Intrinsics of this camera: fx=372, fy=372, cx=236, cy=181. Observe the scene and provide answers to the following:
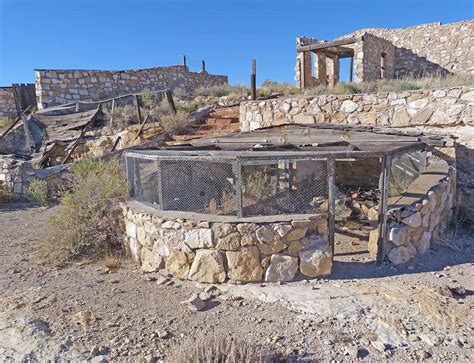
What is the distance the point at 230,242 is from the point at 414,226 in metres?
2.57

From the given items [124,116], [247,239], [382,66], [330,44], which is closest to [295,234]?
[247,239]

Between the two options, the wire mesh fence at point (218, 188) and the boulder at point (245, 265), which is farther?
the wire mesh fence at point (218, 188)

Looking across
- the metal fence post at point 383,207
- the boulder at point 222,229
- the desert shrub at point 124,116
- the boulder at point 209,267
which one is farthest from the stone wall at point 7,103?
the metal fence post at point 383,207

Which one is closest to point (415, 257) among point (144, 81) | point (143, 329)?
point (143, 329)

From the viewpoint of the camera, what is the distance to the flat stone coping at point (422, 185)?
17.0 ft

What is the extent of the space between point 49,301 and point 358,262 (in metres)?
3.70

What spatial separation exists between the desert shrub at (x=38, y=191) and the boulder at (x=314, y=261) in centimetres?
637

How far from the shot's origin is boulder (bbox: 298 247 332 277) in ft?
14.4

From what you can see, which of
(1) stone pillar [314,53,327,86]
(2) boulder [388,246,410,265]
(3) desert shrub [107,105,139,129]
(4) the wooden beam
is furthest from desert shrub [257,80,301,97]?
(2) boulder [388,246,410,265]

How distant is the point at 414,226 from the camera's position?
5012mm

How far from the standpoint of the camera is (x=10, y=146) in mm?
12344

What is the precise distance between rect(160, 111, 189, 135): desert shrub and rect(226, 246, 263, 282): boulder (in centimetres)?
729

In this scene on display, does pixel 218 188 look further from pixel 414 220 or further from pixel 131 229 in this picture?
pixel 414 220

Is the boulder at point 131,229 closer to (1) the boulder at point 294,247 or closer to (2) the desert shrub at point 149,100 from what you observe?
(1) the boulder at point 294,247
